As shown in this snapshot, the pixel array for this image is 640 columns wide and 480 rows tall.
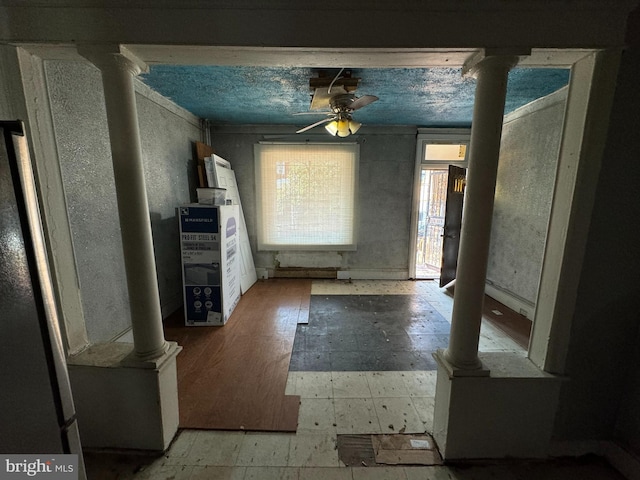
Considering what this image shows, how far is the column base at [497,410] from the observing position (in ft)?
4.29

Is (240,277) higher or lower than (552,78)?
lower

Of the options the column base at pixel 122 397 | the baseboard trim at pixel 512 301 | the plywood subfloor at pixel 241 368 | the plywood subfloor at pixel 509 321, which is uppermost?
the column base at pixel 122 397

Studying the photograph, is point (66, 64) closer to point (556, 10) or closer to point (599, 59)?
point (556, 10)

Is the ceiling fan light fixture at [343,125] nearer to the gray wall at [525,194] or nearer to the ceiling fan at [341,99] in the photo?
the ceiling fan at [341,99]

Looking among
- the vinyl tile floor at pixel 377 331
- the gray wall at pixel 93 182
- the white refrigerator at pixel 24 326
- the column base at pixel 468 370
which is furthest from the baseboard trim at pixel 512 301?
the gray wall at pixel 93 182

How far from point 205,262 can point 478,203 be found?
2.53 metres

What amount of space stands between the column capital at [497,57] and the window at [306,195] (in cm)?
296

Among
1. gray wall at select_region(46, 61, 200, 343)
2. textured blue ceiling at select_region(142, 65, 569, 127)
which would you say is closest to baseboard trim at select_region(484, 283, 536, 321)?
textured blue ceiling at select_region(142, 65, 569, 127)

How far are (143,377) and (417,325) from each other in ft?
8.54

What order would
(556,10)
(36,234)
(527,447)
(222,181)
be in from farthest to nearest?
(222,181) < (527,447) < (556,10) < (36,234)

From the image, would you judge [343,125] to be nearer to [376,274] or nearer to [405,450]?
[405,450]

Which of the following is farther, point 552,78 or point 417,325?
point 417,325

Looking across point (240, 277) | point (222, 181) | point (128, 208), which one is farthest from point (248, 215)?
point (128, 208)

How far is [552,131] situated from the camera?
2748 mm
